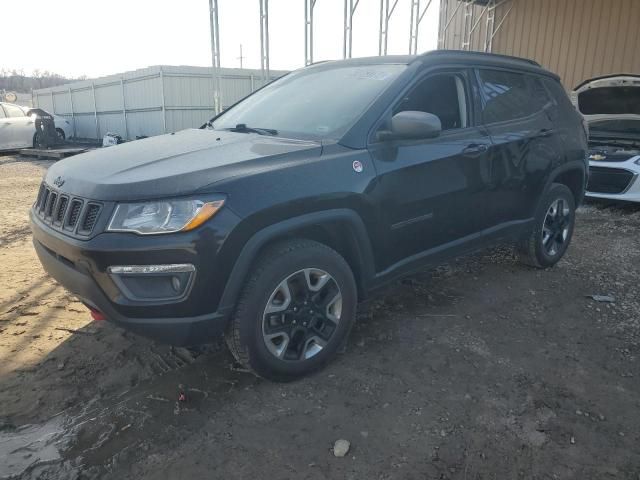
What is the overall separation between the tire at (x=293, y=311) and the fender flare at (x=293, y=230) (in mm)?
88

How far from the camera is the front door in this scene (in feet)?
9.69

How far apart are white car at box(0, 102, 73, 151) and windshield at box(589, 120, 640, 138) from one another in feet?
50.6

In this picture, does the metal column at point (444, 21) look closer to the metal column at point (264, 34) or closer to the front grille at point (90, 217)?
the metal column at point (264, 34)

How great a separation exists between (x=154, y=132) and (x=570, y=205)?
1669 centimetres

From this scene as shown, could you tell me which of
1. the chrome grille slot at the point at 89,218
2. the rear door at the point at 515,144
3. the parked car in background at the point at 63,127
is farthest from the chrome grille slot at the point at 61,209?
the parked car in background at the point at 63,127

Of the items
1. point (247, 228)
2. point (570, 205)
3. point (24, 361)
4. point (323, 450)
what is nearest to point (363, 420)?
point (323, 450)

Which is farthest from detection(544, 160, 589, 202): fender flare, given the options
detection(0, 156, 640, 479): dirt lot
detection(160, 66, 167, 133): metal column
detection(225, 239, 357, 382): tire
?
detection(160, 66, 167, 133): metal column

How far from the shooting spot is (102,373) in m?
2.88

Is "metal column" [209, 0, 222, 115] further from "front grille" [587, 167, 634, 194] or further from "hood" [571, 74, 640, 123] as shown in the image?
"front grille" [587, 167, 634, 194]

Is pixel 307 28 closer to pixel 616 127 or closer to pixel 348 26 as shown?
pixel 348 26

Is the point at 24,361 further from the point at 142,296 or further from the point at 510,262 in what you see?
the point at 510,262

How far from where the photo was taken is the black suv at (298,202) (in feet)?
7.46

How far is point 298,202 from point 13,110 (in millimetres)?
16098

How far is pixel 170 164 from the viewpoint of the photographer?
2.51m
